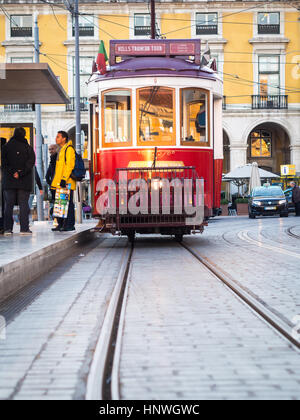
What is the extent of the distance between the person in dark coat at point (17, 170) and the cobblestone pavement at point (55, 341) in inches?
146

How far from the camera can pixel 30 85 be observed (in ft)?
37.2

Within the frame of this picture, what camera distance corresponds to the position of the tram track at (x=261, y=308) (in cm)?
490

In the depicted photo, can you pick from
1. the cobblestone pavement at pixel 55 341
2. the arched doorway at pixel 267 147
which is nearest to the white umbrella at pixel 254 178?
the arched doorway at pixel 267 147

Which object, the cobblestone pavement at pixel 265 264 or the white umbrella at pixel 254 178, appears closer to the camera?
the cobblestone pavement at pixel 265 264

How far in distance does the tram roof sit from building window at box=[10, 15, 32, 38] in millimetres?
29544

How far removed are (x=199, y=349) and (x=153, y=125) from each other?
8.16 m

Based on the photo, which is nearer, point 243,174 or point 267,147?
point 243,174

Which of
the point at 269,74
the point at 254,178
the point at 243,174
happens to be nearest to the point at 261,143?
the point at 269,74

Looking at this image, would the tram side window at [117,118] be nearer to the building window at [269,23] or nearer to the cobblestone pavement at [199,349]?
the cobblestone pavement at [199,349]

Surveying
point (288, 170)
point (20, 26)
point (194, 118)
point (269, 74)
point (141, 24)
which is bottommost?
point (288, 170)

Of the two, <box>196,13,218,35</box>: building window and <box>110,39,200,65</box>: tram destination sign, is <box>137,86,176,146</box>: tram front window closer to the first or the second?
<box>110,39,200,65</box>: tram destination sign

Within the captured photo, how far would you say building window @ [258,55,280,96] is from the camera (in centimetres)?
4103

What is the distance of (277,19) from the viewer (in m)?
40.7

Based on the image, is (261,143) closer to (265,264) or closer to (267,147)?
(267,147)
